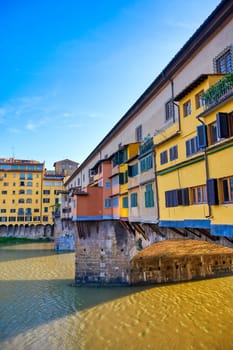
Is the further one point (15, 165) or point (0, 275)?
point (15, 165)

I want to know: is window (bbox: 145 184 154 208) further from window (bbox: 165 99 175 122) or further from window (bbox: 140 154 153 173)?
window (bbox: 165 99 175 122)

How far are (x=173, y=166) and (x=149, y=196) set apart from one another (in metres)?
3.18

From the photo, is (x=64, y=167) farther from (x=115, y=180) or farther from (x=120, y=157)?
(x=120, y=157)

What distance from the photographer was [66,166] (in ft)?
246

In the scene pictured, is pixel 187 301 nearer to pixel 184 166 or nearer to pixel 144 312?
pixel 144 312

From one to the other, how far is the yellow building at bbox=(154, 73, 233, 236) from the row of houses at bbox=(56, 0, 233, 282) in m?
0.03

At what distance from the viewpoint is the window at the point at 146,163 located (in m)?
14.6

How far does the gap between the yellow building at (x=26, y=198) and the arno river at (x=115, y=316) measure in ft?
135

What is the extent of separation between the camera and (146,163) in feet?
49.6

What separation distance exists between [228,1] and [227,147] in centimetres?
652

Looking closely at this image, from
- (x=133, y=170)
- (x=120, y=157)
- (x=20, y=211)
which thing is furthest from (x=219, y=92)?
(x=20, y=211)

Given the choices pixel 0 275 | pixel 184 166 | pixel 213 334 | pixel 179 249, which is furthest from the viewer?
pixel 0 275

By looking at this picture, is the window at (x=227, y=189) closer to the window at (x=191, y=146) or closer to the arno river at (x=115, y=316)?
the window at (x=191, y=146)

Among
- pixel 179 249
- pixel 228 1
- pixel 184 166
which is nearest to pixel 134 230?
pixel 179 249
